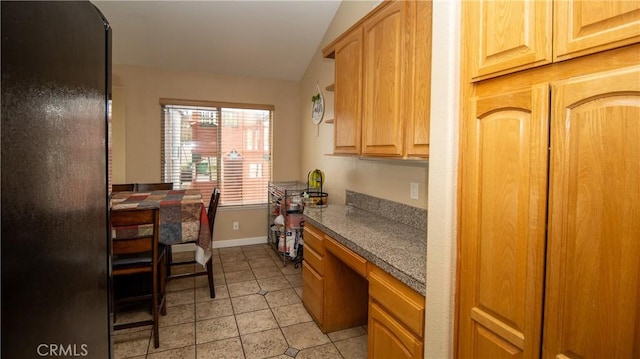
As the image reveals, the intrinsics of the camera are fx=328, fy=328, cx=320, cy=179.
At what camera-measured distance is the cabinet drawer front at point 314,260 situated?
2.41m

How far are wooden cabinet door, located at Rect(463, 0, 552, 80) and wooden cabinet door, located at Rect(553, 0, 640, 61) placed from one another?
0.03 meters

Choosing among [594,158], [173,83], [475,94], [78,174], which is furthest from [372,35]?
[173,83]

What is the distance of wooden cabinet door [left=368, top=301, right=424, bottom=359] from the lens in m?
1.42

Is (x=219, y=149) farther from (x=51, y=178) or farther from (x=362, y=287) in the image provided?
(x=51, y=178)

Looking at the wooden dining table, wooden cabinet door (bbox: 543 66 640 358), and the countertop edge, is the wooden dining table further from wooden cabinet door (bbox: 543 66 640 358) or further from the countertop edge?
wooden cabinet door (bbox: 543 66 640 358)

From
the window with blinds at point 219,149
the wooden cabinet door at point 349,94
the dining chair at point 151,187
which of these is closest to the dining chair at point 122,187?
the dining chair at point 151,187

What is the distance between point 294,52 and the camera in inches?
160

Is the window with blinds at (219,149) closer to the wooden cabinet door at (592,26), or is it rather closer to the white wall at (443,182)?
the white wall at (443,182)

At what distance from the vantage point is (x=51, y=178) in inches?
23.2

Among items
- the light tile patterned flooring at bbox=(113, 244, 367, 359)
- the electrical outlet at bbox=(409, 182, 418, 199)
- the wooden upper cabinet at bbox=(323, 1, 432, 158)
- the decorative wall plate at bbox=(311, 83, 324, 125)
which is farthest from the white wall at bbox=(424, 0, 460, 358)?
the decorative wall plate at bbox=(311, 83, 324, 125)

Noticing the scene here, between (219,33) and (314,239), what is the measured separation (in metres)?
2.57

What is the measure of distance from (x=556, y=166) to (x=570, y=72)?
0.80 feet

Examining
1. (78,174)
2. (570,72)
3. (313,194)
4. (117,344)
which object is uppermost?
(570,72)

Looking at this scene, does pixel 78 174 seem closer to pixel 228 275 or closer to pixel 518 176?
pixel 518 176
